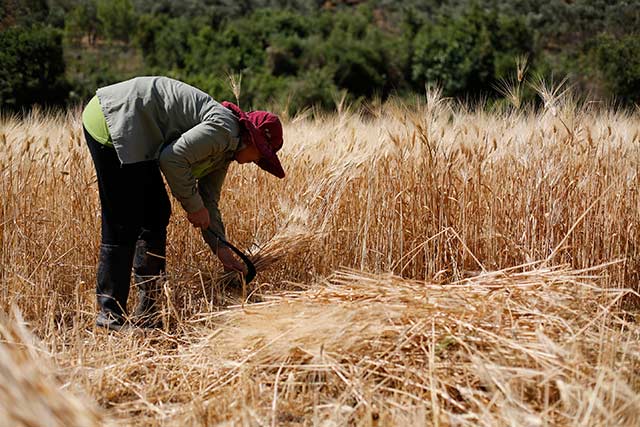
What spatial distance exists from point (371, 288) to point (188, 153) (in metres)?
0.89

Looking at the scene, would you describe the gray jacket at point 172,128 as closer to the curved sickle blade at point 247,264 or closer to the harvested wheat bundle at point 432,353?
the curved sickle blade at point 247,264

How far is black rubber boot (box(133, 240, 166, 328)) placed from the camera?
2.92 meters

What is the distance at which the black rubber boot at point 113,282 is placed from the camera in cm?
280

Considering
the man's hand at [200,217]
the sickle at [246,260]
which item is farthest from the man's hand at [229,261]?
the man's hand at [200,217]

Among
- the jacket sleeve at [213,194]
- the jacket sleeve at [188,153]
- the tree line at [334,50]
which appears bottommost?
the tree line at [334,50]

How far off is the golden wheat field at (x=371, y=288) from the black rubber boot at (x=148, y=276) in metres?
0.12

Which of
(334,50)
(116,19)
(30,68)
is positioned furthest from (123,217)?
(116,19)

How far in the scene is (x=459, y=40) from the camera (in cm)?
1750

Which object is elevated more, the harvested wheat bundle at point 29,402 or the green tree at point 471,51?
the harvested wheat bundle at point 29,402

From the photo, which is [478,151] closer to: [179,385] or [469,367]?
[469,367]

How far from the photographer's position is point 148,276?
297cm

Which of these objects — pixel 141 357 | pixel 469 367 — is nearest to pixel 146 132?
pixel 141 357

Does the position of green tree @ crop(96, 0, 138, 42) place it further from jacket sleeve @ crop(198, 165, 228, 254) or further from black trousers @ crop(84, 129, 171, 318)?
black trousers @ crop(84, 129, 171, 318)

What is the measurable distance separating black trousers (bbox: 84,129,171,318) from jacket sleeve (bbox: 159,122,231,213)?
192 millimetres
